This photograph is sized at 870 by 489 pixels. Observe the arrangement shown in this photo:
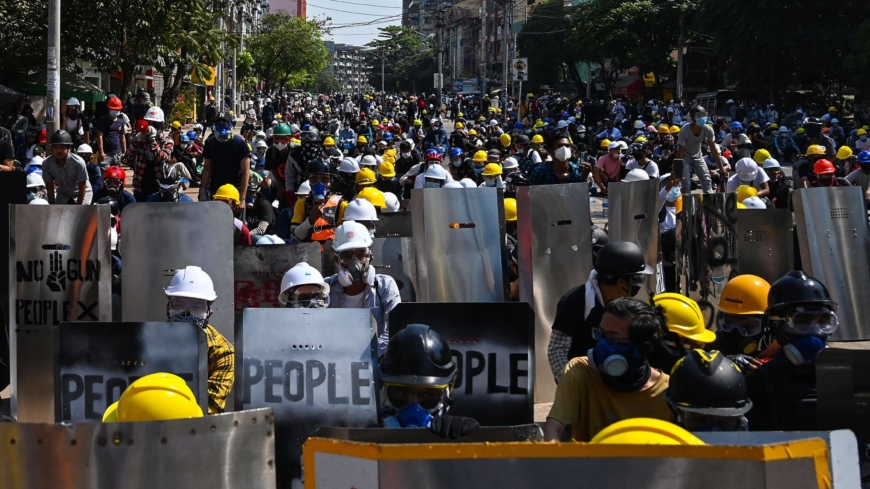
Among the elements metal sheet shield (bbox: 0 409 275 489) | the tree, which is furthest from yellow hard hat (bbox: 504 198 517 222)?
the tree

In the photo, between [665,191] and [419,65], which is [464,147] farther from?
[419,65]

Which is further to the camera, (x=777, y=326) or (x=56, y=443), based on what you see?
(x=777, y=326)

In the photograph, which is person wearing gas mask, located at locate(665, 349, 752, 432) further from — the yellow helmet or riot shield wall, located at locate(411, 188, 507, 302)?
the yellow helmet

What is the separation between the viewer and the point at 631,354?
393 cm

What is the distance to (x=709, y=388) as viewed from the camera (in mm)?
3305

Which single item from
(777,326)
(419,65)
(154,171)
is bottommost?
(777,326)

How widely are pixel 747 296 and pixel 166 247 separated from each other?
3.40 metres

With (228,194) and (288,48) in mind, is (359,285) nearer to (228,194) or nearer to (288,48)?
(228,194)

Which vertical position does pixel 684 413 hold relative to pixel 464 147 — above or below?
below

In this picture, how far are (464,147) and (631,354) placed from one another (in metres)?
16.6


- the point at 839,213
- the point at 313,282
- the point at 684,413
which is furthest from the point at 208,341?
the point at 839,213

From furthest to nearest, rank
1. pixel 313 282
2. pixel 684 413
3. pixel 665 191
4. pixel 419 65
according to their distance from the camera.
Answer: pixel 419 65
pixel 665 191
pixel 313 282
pixel 684 413

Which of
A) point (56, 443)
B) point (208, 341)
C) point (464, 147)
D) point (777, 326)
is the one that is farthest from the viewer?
point (464, 147)

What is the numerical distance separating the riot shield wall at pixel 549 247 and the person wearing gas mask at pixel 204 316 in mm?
2923
